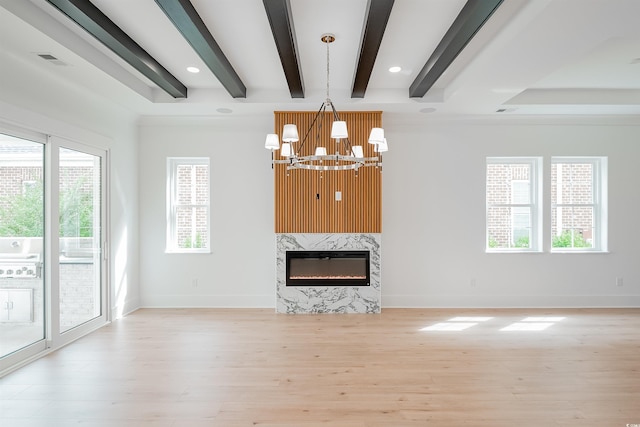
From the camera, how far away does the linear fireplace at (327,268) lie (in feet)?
16.2

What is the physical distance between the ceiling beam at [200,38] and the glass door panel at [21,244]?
1911mm

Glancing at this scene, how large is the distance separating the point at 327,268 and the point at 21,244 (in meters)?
3.42

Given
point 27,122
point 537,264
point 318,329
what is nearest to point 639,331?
point 537,264

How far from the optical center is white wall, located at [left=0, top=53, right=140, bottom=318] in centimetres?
315

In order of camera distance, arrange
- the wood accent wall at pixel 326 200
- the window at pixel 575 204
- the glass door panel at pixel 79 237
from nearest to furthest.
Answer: the glass door panel at pixel 79 237
the wood accent wall at pixel 326 200
the window at pixel 575 204

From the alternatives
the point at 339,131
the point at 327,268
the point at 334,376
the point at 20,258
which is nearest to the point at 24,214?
the point at 20,258

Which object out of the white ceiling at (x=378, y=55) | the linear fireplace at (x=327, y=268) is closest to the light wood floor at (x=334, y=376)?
the linear fireplace at (x=327, y=268)

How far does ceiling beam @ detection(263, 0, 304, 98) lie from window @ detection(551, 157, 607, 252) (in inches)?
167

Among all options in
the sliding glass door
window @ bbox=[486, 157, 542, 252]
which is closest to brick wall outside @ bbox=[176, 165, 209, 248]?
the sliding glass door

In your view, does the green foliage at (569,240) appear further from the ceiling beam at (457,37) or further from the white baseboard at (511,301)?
the ceiling beam at (457,37)

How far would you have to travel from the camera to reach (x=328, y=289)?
16.1 feet

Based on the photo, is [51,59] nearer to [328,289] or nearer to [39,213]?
[39,213]

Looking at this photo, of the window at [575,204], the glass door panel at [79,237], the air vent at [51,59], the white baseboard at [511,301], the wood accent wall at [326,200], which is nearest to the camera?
the air vent at [51,59]

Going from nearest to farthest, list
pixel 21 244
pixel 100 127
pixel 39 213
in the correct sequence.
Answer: pixel 21 244, pixel 39 213, pixel 100 127
